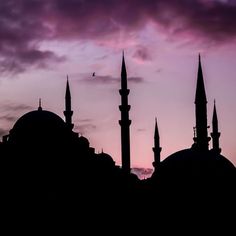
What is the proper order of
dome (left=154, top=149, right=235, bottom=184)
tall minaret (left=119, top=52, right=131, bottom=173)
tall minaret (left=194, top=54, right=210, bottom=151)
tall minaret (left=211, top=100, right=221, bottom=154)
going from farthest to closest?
tall minaret (left=211, top=100, right=221, bottom=154) < tall minaret (left=119, top=52, right=131, bottom=173) < tall minaret (left=194, top=54, right=210, bottom=151) < dome (left=154, top=149, right=235, bottom=184)

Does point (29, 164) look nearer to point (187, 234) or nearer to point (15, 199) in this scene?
point (15, 199)

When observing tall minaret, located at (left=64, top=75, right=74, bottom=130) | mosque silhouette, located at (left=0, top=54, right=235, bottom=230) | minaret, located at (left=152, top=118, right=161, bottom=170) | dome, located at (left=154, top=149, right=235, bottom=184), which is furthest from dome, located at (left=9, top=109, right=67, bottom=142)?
minaret, located at (left=152, top=118, right=161, bottom=170)

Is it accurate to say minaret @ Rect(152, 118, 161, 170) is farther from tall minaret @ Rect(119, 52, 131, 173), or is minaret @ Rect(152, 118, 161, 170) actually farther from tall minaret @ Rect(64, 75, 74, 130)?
tall minaret @ Rect(119, 52, 131, 173)

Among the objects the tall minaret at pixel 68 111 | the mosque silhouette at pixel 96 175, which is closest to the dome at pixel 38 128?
the mosque silhouette at pixel 96 175

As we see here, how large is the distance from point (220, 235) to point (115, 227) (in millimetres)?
5852

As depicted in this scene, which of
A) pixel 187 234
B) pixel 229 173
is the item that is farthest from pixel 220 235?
pixel 229 173

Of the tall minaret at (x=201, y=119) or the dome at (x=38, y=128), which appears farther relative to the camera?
the dome at (x=38, y=128)

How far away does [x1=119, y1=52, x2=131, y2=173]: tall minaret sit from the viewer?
29.8 metres

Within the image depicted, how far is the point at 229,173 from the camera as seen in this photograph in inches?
1051

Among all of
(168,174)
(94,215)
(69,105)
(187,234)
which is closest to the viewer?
(187,234)

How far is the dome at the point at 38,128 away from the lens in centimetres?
2967

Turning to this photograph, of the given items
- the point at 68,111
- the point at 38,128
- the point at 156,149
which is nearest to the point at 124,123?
the point at 38,128

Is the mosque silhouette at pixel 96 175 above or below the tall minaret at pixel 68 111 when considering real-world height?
below

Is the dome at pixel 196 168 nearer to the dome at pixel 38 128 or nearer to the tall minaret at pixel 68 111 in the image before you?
the dome at pixel 38 128
